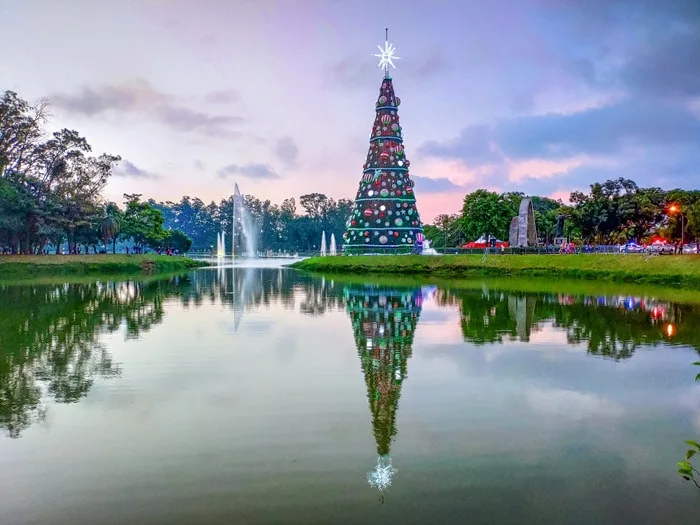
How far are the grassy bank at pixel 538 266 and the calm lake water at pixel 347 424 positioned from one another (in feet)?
74.2

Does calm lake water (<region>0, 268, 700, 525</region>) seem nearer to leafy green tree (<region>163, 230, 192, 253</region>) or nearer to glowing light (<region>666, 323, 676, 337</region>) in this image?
glowing light (<region>666, 323, 676, 337</region>)

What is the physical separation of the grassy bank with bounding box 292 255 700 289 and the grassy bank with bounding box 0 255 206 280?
1943cm

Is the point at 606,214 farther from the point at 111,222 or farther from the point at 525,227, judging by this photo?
the point at 111,222

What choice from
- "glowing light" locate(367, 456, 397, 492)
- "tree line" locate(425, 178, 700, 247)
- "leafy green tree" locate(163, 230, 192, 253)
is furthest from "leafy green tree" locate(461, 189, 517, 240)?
"glowing light" locate(367, 456, 397, 492)

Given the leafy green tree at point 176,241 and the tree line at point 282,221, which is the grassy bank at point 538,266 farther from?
the tree line at point 282,221

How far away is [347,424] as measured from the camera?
9.10 meters

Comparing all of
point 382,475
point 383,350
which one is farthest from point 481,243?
point 382,475

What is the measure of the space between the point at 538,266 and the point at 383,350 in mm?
37989

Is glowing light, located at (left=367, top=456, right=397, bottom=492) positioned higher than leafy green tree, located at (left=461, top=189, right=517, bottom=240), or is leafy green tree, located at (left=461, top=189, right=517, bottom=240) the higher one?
leafy green tree, located at (left=461, top=189, right=517, bottom=240)

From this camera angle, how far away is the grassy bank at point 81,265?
175ft

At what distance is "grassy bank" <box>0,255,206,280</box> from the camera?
175 feet

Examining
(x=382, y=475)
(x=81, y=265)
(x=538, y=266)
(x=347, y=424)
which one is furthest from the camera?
(x=81, y=265)

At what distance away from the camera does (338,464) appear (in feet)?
24.6

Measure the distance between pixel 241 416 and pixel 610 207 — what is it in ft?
208
